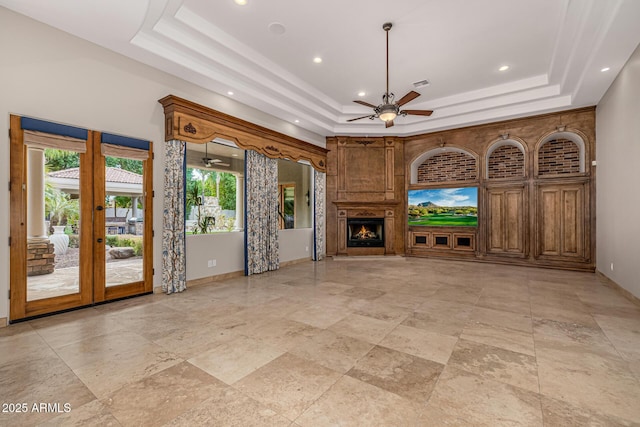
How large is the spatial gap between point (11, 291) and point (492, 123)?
959 cm

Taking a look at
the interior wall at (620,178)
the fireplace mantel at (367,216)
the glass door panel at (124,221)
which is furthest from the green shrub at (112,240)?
the interior wall at (620,178)

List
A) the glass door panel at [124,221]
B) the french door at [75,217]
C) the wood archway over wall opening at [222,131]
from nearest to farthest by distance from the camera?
the french door at [75,217] < the glass door panel at [124,221] < the wood archway over wall opening at [222,131]

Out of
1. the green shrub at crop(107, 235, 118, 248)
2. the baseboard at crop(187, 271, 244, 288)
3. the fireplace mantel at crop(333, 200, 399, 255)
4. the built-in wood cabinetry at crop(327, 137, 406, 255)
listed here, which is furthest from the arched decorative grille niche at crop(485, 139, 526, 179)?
the green shrub at crop(107, 235, 118, 248)

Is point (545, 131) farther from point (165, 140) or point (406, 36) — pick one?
point (165, 140)

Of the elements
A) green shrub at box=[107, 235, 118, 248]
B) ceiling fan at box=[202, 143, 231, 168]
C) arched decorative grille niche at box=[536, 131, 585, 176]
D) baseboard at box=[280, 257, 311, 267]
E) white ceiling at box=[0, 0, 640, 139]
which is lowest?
baseboard at box=[280, 257, 311, 267]

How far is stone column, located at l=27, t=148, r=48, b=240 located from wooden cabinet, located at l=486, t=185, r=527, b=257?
29.2ft

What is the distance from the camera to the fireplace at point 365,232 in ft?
28.8

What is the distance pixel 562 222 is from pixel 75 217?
9.39 m

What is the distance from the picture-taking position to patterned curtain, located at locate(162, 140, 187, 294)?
4789 millimetres

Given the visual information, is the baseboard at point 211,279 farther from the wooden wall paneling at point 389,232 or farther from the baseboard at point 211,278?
the wooden wall paneling at point 389,232

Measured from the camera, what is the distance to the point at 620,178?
494 cm

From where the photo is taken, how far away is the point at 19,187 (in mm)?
3494

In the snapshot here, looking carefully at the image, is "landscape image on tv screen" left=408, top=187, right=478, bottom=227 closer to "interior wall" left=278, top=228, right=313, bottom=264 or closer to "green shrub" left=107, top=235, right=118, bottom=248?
"interior wall" left=278, top=228, right=313, bottom=264

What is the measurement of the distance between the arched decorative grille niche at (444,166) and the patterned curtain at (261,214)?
4475mm
